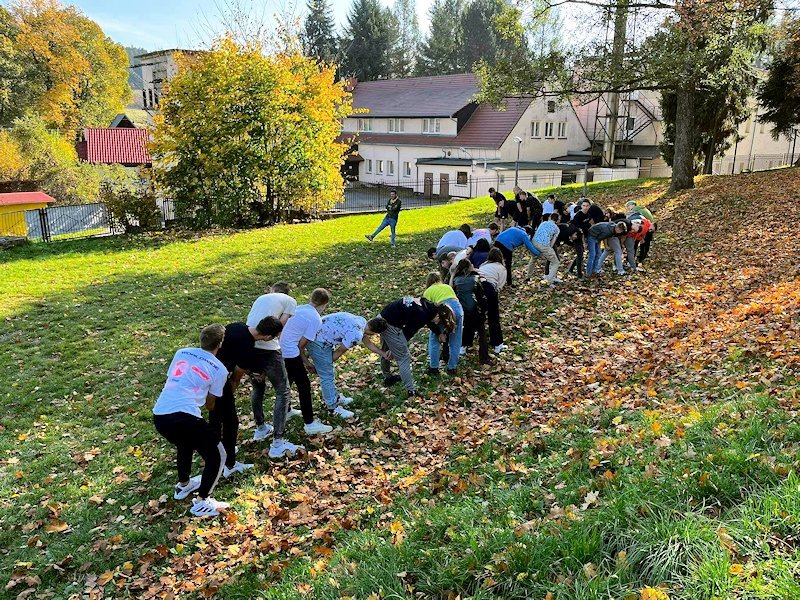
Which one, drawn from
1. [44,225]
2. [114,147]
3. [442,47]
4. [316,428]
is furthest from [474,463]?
[442,47]

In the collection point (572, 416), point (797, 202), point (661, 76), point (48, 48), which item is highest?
point (48, 48)

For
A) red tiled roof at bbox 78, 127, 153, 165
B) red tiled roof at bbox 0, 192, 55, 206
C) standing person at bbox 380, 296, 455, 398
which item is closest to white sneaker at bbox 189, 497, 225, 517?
standing person at bbox 380, 296, 455, 398

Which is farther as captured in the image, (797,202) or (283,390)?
(797,202)

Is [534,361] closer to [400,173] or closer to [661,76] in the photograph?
[661,76]

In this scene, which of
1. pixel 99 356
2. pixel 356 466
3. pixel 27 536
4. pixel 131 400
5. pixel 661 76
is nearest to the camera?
pixel 27 536

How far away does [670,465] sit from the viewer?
4.59m

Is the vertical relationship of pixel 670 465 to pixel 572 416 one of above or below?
above

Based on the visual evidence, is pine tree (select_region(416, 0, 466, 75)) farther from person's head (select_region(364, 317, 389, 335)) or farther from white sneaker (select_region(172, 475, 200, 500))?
white sneaker (select_region(172, 475, 200, 500))

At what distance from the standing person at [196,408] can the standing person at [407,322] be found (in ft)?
Answer: 8.20

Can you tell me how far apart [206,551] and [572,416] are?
413 cm

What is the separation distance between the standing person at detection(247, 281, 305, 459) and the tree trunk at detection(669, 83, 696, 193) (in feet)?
62.2

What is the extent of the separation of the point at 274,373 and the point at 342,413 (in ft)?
5.02

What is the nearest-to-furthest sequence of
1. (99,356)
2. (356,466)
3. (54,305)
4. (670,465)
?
1. (670,465)
2. (356,466)
3. (99,356)
4. (54,305)

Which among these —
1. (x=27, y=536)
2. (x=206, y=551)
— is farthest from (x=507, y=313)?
(x=27, y=536)
